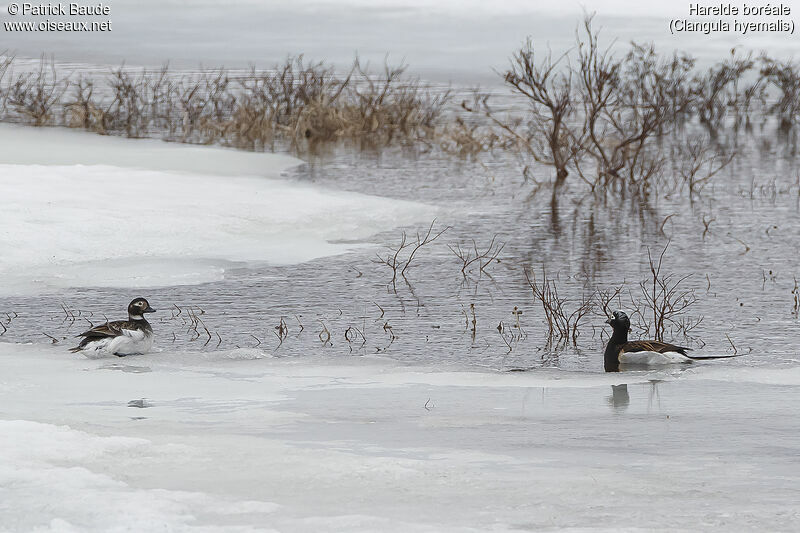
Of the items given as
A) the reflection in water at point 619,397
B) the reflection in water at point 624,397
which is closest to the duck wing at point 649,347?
the reflection in water at point 624,397

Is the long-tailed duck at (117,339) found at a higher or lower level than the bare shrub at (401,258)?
lower

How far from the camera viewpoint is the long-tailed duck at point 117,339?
754 centimetres

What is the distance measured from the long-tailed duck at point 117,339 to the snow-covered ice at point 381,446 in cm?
11

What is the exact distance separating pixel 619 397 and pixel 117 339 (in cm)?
300

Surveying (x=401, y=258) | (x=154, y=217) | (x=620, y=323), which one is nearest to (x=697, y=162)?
(x=401, y=258)

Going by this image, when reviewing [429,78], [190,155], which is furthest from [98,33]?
[190,155]

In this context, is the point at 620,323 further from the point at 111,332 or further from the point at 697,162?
the point at 697,162

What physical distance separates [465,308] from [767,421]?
3433mm

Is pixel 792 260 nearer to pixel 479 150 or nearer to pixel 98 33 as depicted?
pixel 479 150

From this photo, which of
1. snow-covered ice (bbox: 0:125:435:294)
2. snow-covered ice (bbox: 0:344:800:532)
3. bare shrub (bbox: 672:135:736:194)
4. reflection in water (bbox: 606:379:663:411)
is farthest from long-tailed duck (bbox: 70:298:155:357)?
bare shrub (bbox: 672:135:736:194)

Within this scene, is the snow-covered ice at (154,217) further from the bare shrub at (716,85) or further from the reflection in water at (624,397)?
the bare shrub at (716,85)

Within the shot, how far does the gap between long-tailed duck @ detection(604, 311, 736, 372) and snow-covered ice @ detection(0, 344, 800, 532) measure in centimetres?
9

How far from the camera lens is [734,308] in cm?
922

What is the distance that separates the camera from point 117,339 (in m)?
7.50
